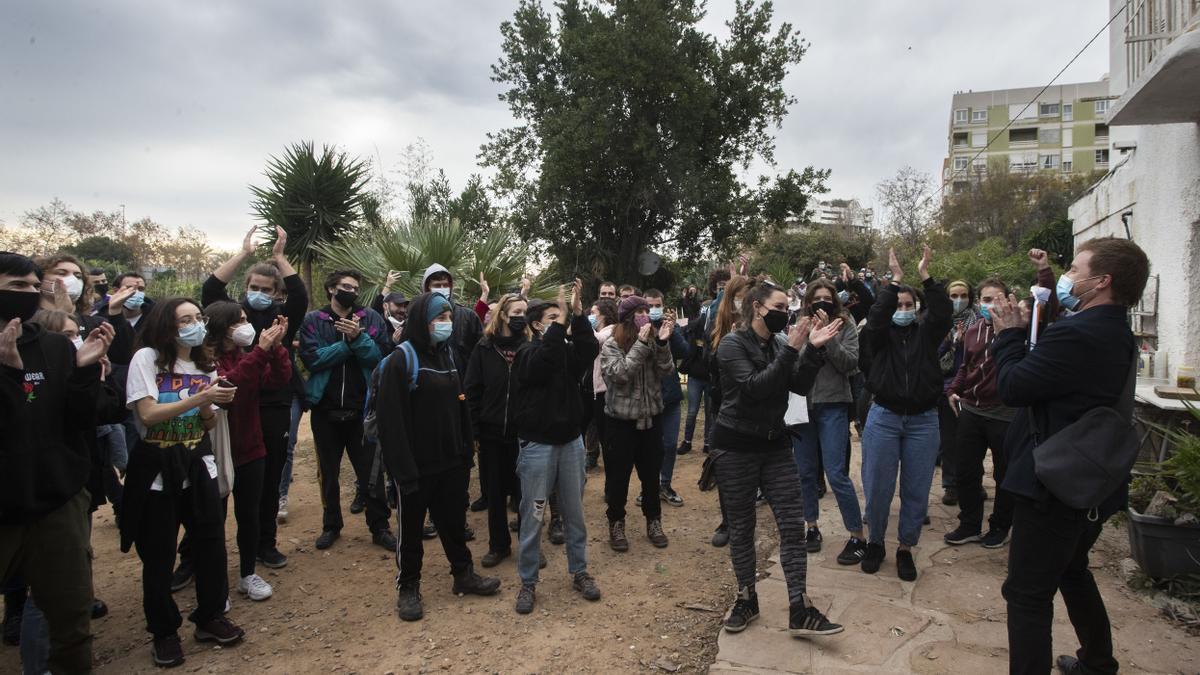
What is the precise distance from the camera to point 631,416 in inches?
197

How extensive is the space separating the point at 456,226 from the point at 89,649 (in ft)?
20.2

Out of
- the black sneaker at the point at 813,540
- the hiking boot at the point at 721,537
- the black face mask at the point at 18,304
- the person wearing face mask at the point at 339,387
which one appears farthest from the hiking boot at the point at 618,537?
the black face mask at the point at 18,304

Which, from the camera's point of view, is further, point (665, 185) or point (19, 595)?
point (665, 185)

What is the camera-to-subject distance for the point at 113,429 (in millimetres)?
4449

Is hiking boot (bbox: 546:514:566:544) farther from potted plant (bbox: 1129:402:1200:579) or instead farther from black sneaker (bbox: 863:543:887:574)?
potted plant (bbox: 1129:402:1200:579)

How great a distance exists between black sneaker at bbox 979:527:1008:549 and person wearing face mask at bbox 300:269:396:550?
14.2 feet

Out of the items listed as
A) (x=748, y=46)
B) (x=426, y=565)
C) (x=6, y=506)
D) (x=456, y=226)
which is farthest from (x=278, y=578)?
(x=748, y=46)

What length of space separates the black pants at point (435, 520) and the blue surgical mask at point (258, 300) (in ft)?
6.12

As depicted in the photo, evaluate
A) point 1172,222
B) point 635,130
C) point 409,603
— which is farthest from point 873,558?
point 635,130

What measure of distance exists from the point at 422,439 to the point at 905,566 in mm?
3144

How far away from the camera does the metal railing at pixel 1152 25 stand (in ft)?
22.7

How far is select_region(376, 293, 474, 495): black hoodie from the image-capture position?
386 centimetres

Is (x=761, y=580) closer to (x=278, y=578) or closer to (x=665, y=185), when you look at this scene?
(x=278, y=578)

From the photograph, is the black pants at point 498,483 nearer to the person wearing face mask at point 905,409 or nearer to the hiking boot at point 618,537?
the hiking boot at point 618,537
